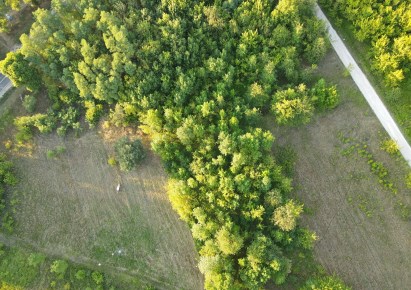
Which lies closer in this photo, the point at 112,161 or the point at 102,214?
the point at 102,214

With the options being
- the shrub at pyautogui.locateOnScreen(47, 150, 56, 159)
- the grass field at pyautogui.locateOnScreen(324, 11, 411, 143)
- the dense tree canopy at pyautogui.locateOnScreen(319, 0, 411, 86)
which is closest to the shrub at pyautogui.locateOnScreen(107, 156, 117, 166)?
the shrub at pyautogui.locateOnScreen(47, 150, 56, 159)

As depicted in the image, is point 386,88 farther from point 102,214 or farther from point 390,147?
point 102,214

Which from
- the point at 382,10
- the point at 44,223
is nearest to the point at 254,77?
the point at 382,10

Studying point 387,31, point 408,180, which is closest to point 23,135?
point 408,180

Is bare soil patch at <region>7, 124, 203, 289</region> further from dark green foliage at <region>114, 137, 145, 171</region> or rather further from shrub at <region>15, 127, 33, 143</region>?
dark green foliage at <region>114, 137, 145, 171</region>

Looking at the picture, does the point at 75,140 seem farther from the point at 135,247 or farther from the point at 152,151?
the point at 135,247

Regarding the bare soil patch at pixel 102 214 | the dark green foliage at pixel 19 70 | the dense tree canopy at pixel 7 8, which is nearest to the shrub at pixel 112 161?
the bare soil patch at pixel 102 214
